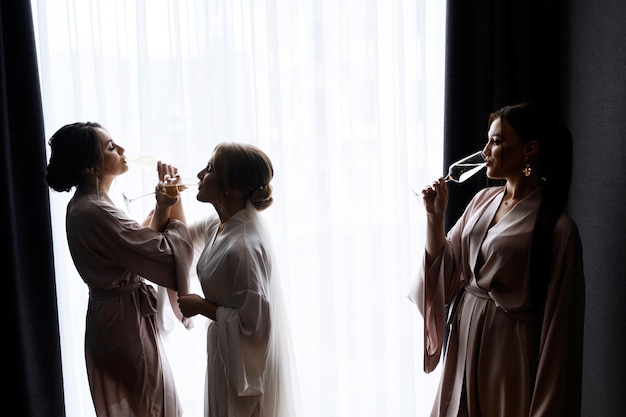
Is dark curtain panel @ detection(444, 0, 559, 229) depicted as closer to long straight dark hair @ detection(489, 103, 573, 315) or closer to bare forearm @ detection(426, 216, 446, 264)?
bare forearm @ detection(426, 216, 446, 264)

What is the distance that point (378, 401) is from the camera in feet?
8.69

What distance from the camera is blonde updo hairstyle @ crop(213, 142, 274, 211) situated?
6.26ft

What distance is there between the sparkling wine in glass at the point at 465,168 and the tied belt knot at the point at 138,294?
112 centimetres

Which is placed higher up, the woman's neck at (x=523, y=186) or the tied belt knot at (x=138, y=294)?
the woman's neck at (x=523, y=186)

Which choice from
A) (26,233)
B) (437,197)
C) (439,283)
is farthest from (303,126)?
(26,233)

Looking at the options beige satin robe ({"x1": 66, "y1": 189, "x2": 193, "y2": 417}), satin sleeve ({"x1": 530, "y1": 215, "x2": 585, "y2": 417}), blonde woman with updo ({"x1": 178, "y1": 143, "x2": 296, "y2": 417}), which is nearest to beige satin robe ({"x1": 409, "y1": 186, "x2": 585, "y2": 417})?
satin sleeve ({"x1": 530, "y1": 215, "x2": 585, "y2": 417})

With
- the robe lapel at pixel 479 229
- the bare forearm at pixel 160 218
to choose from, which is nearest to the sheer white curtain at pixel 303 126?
Answer: the bare forearm at pixel 160 218

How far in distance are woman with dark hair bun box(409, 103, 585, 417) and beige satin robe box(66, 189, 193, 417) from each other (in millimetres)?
919

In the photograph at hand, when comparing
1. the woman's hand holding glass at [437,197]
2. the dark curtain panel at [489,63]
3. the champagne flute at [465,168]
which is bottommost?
the woman's hand holding glass at [437,197]

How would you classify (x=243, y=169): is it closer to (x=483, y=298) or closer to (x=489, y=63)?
(x=483, y=298)

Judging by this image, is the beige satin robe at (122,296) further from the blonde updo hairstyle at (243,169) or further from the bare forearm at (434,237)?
the bare forearm at (434,237)

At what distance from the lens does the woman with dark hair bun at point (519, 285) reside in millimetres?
1686

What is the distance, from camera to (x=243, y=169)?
1908 mm

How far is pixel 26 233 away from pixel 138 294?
2.65 feet
